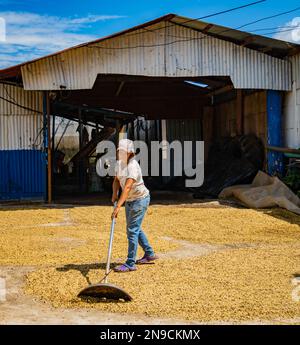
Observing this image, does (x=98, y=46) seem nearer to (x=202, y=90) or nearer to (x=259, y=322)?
(x=202, y=90)

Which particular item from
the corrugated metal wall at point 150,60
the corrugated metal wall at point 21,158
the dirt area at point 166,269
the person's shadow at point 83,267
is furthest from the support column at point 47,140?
the person's shadow at point 83,267

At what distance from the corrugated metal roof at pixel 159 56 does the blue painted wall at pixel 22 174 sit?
2.23 meters

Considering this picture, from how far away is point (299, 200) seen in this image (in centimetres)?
1388

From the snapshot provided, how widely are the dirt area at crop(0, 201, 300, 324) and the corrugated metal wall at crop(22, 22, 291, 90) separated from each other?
413 cm

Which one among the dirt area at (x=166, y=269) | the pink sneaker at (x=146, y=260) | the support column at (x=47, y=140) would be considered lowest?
the dirt area at (x=166, y=269)

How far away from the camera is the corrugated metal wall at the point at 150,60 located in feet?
49.1

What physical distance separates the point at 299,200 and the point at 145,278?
7856mm

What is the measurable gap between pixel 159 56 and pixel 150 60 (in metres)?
0.27

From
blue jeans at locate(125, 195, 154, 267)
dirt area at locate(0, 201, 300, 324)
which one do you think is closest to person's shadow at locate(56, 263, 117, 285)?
dirt area at locate(0, 201, 300, 324)

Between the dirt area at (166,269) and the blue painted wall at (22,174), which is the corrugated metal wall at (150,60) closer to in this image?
the blue painted wall at (22,174)

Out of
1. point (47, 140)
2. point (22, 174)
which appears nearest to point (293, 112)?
point (47, 140)

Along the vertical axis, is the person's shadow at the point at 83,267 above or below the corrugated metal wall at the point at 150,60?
below

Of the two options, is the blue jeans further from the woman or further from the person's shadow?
the person's shadow

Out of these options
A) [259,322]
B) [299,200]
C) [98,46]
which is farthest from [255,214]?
[259,322]
